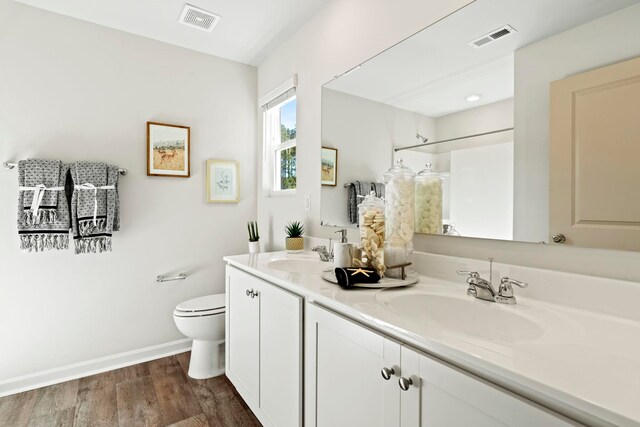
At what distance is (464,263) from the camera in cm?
123

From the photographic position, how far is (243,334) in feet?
5.71

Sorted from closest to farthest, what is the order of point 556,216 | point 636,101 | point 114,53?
point 636,101
point 556,216
point 114,53

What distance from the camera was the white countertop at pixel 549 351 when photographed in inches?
20.0

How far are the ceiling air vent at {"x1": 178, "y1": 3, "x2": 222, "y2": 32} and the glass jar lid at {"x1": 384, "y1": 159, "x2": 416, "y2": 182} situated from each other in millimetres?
1655

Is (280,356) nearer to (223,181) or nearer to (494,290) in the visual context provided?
(494,290)

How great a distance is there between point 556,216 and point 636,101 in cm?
36

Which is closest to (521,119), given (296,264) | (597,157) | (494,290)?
(597,157)

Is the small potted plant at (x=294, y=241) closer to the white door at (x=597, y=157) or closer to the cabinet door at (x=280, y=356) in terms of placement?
the cabinet door at (x=280, y=356)

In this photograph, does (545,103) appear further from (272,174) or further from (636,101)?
(272,174)

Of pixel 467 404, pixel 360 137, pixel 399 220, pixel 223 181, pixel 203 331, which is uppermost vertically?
pixel 360 137

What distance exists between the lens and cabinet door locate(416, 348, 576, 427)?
0.57 meters

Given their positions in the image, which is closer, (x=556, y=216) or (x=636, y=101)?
(x=636, y=101)

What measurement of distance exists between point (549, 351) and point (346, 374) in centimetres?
58

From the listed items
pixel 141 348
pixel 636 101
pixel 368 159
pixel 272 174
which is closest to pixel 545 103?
pixel 636 101
